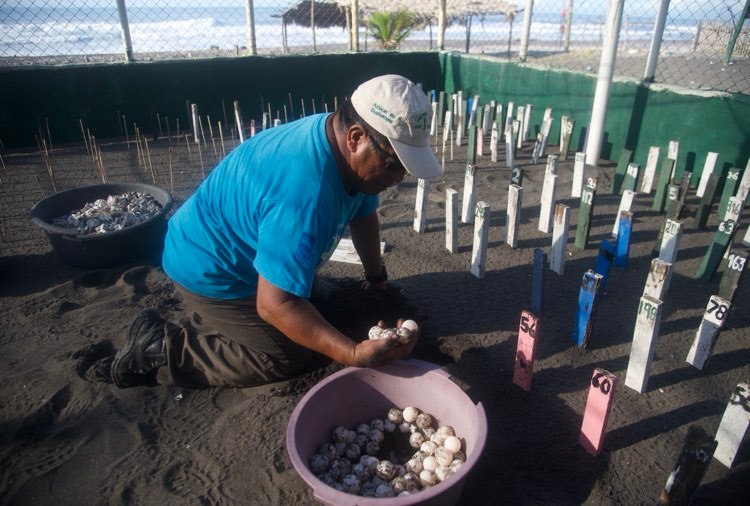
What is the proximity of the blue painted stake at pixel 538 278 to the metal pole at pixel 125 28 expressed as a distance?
23.7 feet

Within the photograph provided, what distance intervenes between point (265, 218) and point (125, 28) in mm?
7187

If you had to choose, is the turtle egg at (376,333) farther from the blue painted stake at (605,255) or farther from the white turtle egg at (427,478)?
the blue painted stake at (605,255)

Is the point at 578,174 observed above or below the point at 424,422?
above

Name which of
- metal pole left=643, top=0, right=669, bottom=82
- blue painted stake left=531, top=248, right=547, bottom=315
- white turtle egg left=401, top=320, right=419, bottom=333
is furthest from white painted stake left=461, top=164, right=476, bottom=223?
metal pole left=643, top=0, right=669, bottom=82

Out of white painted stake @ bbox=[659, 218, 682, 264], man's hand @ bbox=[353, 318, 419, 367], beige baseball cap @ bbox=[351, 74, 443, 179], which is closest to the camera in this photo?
beige baseball cap @ bbox=[351, 74, 443, 179]

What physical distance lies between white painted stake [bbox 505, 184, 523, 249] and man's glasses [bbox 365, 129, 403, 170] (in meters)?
2.01

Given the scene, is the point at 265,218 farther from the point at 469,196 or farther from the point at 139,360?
the point at 469,196

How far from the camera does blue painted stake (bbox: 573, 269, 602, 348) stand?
2465 mm

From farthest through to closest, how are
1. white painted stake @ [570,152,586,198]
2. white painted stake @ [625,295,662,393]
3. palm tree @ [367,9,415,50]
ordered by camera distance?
1. palm tree @ [367,9,415,50]
2. white painted stake @ [570,152,586,198]
3. white painted stake @ [625,295,662,393]

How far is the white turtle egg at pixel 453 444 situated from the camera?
203 cm

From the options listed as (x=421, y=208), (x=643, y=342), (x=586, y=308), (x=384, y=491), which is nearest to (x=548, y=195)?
(x=421, y=208)

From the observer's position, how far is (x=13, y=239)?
4414mm

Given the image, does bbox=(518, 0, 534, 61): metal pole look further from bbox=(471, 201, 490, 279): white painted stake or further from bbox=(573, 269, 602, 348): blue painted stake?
bbox=(573, 269, 602, 348): blue painted stake

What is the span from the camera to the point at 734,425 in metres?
1.93
